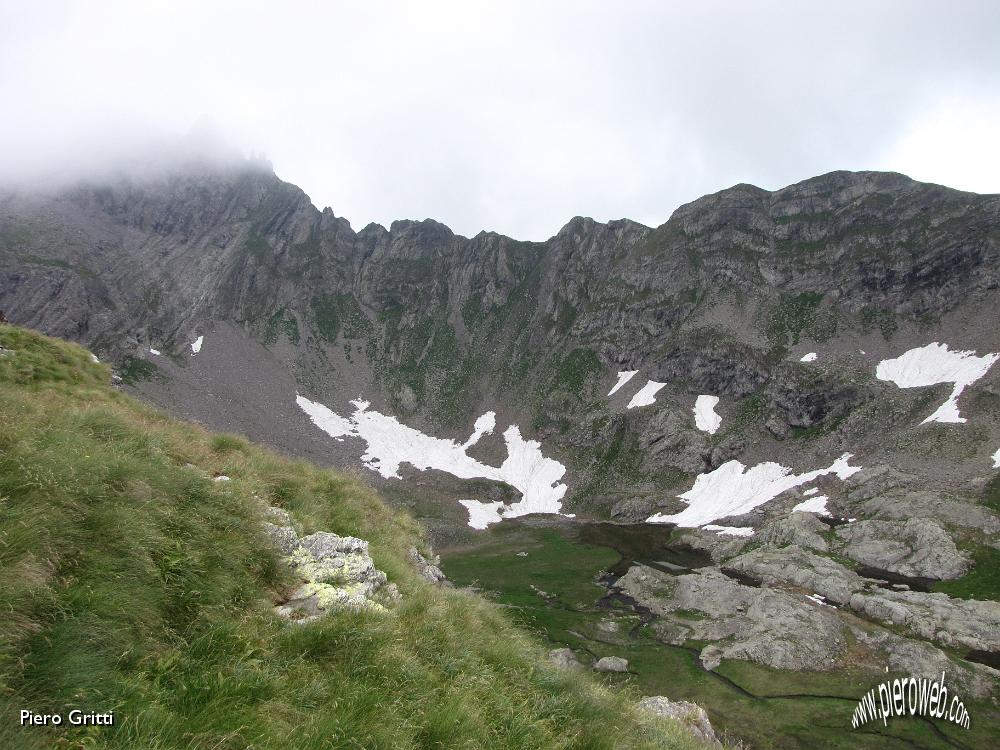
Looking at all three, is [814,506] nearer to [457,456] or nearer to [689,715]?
[689,715]

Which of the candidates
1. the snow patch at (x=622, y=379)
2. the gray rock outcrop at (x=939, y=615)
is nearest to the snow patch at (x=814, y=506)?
the gray rock outcrop at (x=939, y=615)

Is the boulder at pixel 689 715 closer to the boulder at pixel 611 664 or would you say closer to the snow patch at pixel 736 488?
the boulder at pixel 611 664

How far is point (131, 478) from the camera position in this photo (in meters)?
7.02

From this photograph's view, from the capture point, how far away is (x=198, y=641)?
518cm

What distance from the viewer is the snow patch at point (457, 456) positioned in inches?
4476

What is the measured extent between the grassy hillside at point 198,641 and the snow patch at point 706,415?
116766mm

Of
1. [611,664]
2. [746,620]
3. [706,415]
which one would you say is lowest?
[611,664]

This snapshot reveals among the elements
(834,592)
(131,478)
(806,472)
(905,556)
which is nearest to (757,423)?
(806,472)

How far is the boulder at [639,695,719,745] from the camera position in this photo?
42.9 ft

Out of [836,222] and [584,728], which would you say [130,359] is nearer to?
[584,728]

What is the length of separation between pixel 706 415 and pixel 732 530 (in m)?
45.6

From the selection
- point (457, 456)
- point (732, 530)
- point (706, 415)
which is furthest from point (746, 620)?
point (457, 456)

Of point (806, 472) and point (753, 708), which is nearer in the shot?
→ point (753, 708)

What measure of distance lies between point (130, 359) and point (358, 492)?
15260 cm
